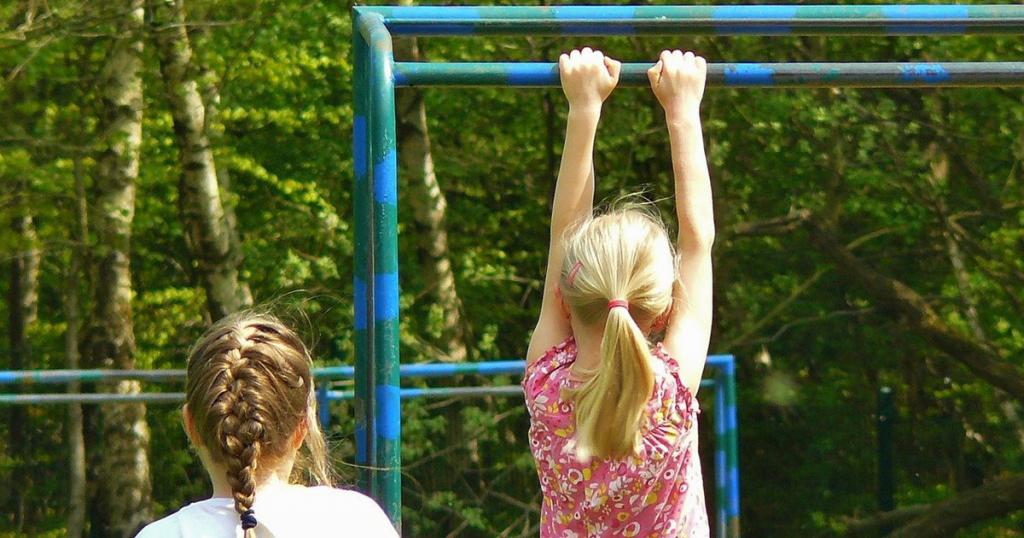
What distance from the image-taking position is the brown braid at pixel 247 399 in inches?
63.1

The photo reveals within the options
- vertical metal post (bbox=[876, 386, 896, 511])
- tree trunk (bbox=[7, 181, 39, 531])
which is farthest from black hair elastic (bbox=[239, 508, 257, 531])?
vertical metal post (bbox=[876, 386, 896, 511])

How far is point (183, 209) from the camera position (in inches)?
337

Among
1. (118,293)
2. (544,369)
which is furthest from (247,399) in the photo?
(118,293)

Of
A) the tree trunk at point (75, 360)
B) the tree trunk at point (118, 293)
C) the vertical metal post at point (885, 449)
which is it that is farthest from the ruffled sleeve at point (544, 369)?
the tree trunk at point (118, 293)

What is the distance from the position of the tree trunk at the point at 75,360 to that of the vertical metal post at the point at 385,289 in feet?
13.9

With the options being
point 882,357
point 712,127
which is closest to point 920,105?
point 712,127

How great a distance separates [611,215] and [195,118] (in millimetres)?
6843

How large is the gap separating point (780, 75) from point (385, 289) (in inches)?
27.6

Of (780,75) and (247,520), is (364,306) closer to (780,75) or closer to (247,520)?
(247,520)

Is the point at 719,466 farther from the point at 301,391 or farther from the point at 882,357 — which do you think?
the point at 882,357

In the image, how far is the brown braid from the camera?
160 cm

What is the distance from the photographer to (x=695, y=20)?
2158mm

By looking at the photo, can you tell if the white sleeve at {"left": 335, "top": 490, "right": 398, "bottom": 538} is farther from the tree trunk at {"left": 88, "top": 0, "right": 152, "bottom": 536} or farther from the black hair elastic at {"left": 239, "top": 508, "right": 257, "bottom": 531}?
the tree trunk at {"left": 88, "top": 0, "right": 152, "bottom": 536}

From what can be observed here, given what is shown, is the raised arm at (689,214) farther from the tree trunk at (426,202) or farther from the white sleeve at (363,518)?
the tree trunk at (426,202)
